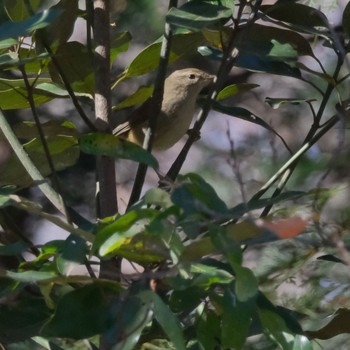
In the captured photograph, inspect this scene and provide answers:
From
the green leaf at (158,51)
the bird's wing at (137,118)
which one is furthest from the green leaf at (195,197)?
the bird's wing at (137,118)

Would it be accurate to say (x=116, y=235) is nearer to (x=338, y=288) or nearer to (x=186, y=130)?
(x=338, y=288)

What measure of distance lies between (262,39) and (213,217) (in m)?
0.50

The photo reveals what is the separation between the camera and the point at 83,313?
1.21m

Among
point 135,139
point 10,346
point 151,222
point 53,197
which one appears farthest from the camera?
point 135,139

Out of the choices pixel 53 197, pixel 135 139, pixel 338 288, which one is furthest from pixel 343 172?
pixel 53 197

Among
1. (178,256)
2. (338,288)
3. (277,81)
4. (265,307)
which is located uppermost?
(178,256)

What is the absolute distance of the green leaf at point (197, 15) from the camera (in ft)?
4.28

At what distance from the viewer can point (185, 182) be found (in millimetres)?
1132

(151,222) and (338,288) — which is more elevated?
(151,222)

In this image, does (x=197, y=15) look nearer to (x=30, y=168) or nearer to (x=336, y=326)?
(x=30, y=168)

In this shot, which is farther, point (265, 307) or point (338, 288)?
point (338, 288)

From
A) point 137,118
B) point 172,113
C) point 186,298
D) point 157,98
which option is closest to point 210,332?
point 186,298

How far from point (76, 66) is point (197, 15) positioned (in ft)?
0.98

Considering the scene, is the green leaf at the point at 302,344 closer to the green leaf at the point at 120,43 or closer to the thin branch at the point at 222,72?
the thin branch at the point at 222,72
